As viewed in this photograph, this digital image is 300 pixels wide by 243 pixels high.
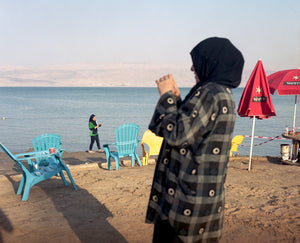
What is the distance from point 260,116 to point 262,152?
9.96 m

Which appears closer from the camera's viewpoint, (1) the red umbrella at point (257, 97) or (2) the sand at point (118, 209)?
(2) the sand at point (118, 209)

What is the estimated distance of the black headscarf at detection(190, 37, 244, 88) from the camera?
5.41ft

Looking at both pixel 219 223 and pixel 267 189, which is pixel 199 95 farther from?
pixel 267 189

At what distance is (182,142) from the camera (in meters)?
1.54

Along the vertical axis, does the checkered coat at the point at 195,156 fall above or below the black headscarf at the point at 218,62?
below

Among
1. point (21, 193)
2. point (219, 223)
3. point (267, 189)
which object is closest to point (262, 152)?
point (267, 189)

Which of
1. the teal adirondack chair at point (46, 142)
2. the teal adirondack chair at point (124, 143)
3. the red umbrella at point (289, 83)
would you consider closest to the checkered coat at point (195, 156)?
the teal adirondack chair at point (124, 143)

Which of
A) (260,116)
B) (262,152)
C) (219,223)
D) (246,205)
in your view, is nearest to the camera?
(219,223)

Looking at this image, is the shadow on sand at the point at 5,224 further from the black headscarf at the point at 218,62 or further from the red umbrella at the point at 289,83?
the red umbrella at the point at 289,83

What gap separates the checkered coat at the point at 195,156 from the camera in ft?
5.12

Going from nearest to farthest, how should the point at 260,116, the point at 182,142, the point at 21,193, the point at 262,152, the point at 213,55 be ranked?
the point at 182,142, the point at 213,55, the point at 21,193, the point at 260,116, the point at 262,152

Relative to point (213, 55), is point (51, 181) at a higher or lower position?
lower

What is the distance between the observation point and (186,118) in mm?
1538

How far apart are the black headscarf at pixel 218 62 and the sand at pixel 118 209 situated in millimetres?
2588
